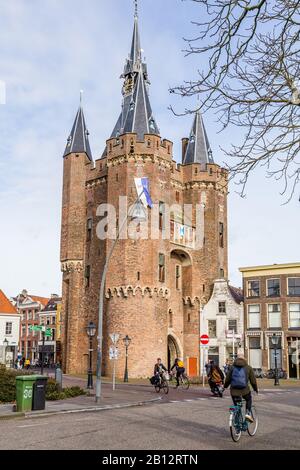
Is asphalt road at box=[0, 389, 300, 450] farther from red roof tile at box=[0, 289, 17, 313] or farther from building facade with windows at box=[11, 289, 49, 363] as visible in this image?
building facade with windows at box=[11, 289, 49, 363]

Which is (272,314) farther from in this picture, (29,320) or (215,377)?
(29,320)

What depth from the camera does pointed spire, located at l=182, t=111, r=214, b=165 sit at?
52.2 metres

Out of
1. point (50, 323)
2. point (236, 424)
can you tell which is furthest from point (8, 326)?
point (236, 424)

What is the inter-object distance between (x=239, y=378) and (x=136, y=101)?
40098 millimetres

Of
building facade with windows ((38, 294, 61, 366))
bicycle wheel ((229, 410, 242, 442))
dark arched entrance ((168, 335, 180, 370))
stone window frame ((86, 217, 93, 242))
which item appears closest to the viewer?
bicycle wheel ((229, 410, 242, 442))

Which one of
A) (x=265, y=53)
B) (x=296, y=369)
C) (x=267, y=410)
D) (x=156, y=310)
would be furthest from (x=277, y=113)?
(x=296, y=369)

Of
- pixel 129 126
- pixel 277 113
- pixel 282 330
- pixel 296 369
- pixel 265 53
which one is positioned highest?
pixel 129 126

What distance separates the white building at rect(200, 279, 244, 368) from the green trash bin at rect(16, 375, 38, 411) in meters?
34.1

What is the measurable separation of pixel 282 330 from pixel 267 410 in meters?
Answer: 29.2

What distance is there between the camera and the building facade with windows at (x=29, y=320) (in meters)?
78.8

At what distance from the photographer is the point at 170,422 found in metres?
13.6

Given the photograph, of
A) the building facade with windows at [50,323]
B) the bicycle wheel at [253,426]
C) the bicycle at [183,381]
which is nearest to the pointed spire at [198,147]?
the bicycle at [183,381]

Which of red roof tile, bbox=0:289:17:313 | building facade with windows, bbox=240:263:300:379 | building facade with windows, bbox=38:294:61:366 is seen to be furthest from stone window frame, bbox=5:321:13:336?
building facade with windows, bbox=240:263:300:379

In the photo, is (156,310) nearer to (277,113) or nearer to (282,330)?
(282,330)
